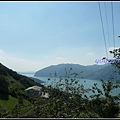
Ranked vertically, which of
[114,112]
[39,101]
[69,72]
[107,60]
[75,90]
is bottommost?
[114,112]

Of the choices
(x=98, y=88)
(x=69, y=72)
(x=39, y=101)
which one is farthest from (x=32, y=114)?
(x=98, y=88)

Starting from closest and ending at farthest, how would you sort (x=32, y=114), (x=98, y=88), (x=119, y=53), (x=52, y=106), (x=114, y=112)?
(x=32, y=114) < (x=52, y=106) < (x=114, y=112) < (x=98, y=88) < (x=119, y=53)

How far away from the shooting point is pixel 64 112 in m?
2.34

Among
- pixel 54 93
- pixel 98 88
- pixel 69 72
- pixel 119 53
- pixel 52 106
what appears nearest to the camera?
pixel 52 106

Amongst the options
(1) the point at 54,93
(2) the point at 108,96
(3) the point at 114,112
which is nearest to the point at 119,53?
(2) the point at 108,96

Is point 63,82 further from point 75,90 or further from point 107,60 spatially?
point 107,60

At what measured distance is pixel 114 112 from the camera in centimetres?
374

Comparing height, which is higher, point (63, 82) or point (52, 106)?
point (63, 82)

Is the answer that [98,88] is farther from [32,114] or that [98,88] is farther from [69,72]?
[32,114]

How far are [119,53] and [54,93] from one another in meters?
3.33

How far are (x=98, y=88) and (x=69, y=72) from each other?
1261 mm

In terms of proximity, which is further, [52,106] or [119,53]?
[119,53]

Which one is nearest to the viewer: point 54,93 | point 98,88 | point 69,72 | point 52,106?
point 52,106

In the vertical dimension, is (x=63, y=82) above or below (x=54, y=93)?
above
